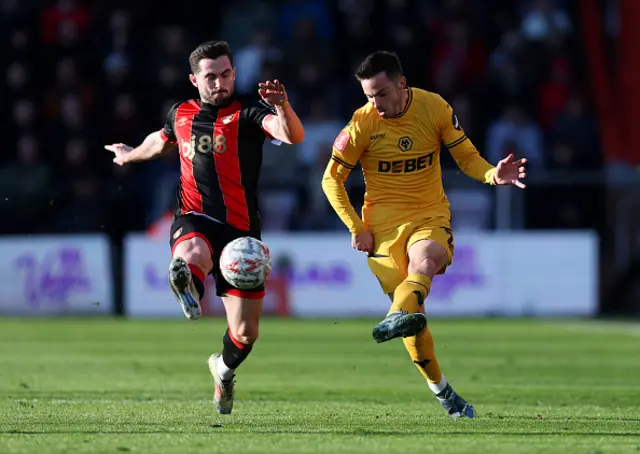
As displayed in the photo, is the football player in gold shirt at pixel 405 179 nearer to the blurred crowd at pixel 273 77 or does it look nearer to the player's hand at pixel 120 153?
the player's hand at pixel 120 153

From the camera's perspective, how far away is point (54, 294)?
20281 millimetres

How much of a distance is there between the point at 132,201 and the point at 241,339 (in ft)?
40.3

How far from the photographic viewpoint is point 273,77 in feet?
68.8

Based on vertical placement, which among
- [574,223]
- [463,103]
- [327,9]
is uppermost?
[327,9]

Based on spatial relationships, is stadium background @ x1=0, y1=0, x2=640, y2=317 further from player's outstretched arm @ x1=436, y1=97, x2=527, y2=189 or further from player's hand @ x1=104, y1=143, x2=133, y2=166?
player's outstretched arm @ x1=436, y1=97, x2=527, y2=189

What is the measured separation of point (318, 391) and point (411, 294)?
8.03 ft

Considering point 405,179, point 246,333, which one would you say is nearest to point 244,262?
point 246,333

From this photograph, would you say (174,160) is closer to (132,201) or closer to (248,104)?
(132,201)

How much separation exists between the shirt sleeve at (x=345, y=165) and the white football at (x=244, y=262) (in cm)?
70

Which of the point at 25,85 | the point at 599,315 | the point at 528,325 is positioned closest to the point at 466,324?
the point at 528,325

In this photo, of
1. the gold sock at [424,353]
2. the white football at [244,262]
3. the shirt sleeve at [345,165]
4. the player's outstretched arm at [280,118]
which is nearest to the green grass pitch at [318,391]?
the gold sock at [424,353]

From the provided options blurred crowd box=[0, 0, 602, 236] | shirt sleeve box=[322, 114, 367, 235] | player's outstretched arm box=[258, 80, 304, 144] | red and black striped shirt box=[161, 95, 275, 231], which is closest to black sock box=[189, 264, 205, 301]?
red and black striped shirt box=[161, 95, 275, 231]

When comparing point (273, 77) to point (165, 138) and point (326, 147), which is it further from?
point (165, 138)

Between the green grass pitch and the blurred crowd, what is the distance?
2.54m
